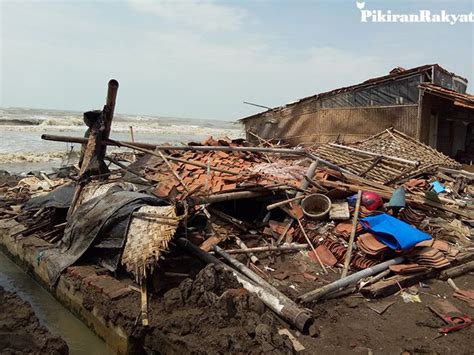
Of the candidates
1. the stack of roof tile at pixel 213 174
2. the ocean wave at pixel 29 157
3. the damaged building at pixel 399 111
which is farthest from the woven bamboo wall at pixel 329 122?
the ocean wave at pixel 29 157

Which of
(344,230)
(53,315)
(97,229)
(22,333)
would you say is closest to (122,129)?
(97,229)

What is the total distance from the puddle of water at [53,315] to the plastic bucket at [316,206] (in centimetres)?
389

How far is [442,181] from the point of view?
34.5 feet

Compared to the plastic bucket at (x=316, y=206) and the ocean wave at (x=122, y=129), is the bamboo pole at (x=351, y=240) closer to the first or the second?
the plastic bucket at (x=316, y=206)

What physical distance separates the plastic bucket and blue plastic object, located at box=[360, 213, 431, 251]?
75 centimetres

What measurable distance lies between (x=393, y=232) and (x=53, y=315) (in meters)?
5.08

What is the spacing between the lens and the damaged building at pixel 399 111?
12.4m

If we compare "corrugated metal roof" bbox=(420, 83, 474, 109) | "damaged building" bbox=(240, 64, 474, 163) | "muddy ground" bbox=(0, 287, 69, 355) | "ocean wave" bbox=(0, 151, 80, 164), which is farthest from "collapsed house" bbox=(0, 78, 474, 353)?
"ocean wave" bbox=(0, 151, 80, 164)

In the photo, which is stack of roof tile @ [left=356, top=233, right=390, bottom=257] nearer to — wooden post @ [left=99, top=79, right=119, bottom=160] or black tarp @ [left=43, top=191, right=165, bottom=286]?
black tarp @ [left=43, top=191, right=165, bottom=286]

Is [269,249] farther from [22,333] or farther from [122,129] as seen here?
[122,129]

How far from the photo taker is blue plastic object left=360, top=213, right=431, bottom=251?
591cm

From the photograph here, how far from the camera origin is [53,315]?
5797 mm

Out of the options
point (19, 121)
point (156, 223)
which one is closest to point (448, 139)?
point (156, 223)

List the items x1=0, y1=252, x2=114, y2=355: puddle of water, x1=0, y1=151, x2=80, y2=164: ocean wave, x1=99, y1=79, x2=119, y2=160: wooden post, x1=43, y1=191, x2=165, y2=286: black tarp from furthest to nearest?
x1=0, y1=151, x2=80, y2=164: ocean wave < x1=99, y1=79, x2=119, y2=160: wooden post < x1=43, y1=191, x2=165, y2=286: black tarp < x1=0, y1=252, x2=114, y2=355: puddle of water
